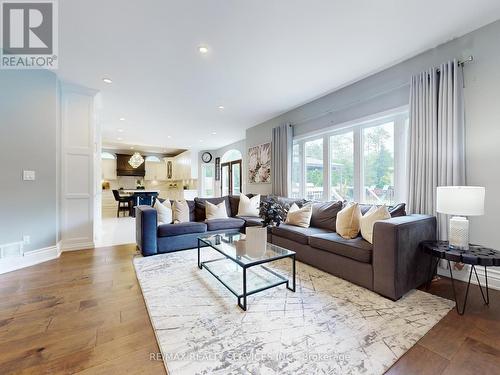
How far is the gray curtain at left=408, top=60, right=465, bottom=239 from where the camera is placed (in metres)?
2.41

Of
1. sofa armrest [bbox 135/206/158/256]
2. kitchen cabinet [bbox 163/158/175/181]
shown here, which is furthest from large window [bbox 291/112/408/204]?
kitchen cabinet [bbox 163/158/175/181]

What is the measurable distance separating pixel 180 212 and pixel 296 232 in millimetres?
2025

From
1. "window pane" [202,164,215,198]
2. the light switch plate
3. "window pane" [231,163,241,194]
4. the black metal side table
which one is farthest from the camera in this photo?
"window pane" [202,164,215,198]

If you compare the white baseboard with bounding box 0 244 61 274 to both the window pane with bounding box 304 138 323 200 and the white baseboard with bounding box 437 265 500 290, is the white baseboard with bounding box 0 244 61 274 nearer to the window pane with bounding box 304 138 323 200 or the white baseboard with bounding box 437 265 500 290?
the window pane with bounding box 304 138 323 200

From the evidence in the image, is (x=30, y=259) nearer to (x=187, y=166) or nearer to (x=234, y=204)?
(x=234, y=204)

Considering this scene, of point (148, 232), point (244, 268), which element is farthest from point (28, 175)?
point (244, 268)

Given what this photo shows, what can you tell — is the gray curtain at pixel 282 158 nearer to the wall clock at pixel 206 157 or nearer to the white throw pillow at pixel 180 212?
the white throw pillow at pixel 180 212

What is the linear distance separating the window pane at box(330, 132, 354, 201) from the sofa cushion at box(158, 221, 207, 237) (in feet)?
7.81

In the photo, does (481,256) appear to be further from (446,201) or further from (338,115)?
(338,115)

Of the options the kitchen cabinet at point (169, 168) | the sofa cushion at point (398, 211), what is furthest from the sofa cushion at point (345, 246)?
the kitchen cabinet at point (169, 168)

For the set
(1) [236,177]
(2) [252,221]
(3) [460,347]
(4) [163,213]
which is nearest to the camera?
(3) [460,347]

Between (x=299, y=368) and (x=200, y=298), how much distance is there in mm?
1085

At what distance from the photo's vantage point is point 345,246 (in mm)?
2436

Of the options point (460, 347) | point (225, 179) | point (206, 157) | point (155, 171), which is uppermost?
point (206, 157)
